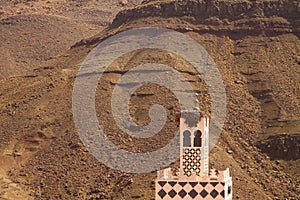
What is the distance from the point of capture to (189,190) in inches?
722

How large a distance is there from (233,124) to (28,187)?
19211mm

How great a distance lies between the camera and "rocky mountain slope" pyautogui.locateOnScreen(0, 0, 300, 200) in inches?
3573

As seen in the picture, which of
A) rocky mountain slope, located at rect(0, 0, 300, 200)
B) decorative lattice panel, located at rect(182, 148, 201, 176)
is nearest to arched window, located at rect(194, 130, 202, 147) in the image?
decorative lattice panel, located at rect(182, 148, 201, 176)

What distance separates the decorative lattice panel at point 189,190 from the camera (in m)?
18.3

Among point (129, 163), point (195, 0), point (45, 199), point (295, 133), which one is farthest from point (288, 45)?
point (45, 199)

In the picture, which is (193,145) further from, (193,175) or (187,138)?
(193,175)

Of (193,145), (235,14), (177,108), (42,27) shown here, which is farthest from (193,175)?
(42,27)

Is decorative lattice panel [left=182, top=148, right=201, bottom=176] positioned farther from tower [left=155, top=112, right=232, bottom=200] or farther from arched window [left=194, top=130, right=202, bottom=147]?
arched window [left=194, top=130, right=202, bottom=147]

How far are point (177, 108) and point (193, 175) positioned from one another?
80.8 metres

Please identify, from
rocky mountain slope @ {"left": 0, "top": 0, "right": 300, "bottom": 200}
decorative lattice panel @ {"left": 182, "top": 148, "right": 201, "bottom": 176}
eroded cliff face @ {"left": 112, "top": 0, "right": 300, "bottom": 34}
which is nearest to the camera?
decorative lattice panel @ {"left": 182, "top": 148, "right": 201, "bottom": 176}

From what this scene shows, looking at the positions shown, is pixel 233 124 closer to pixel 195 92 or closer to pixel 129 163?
pixel 195 92

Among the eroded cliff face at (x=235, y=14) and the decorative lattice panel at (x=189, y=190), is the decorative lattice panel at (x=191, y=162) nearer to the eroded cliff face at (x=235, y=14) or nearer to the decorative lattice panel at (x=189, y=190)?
the decorative lattice panel at (x=189, y=190)

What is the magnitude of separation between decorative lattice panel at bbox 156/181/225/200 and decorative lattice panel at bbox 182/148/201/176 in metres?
0.23

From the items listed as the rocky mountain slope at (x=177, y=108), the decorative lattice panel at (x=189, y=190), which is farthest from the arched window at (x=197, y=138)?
the rocky mountain slope at (x=177, y=108)
